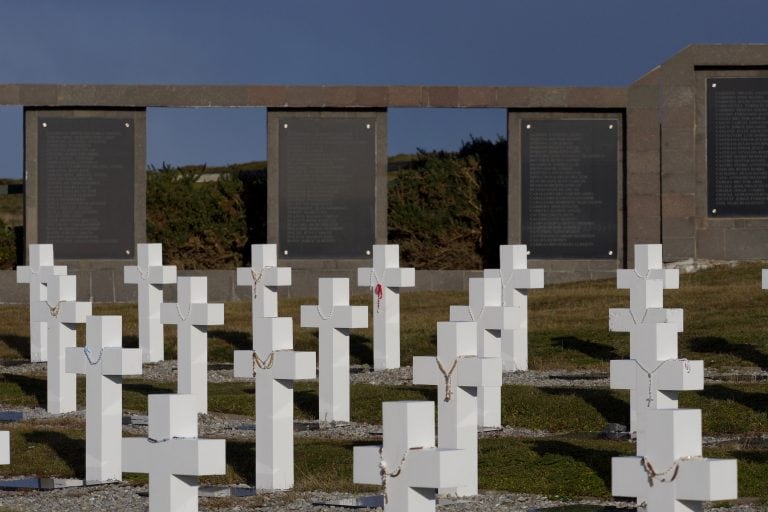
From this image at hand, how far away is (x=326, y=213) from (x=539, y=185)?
3980mm

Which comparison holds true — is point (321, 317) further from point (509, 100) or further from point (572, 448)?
point (509, 100)

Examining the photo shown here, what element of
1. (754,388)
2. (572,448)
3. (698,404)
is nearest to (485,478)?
(572,448)

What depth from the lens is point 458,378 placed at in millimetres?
10781

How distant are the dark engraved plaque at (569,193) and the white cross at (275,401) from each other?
1765 centimetres

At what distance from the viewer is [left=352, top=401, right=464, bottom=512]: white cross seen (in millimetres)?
7445

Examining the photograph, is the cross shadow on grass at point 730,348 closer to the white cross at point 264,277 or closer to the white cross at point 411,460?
the white cross at point 264,277

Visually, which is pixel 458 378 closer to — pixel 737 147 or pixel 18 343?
pixel 18 343

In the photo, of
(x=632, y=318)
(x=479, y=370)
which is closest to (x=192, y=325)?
(x=632, y=318)

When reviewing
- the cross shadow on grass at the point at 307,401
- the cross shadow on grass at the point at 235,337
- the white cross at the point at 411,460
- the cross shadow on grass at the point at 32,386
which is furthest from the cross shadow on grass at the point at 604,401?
the white cross at the point at 411,460

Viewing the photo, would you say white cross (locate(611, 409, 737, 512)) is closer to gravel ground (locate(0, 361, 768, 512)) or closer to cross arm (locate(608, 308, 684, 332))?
gravel ground (locate(0, 361, 768, 512))

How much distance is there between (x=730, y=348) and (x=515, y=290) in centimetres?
282

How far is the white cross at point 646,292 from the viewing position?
16.2 metres

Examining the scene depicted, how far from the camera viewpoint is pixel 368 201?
96.4ft

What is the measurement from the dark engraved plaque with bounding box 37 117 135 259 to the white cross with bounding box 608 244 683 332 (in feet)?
42.2
